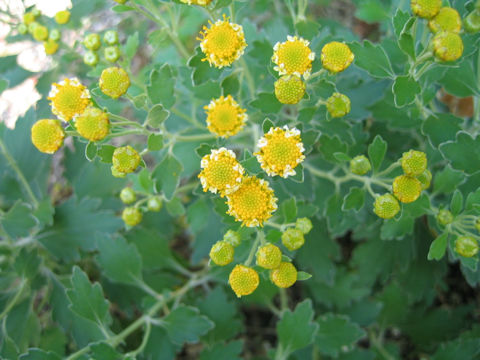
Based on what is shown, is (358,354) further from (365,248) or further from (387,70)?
(387,70)

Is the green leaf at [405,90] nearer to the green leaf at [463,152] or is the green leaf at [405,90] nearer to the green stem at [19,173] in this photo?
the green leaf at [463,152]

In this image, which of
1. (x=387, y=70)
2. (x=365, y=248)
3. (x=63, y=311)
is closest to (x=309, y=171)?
(x=365, y=248)

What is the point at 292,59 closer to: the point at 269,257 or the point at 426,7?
the point at 426,7

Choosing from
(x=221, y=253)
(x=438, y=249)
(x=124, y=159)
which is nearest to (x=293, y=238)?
(x=221, y=253)

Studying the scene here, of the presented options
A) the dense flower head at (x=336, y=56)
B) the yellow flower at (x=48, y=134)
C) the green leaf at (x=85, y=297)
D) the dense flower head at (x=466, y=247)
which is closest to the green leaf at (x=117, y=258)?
the green leaf at (x=85, y=297)

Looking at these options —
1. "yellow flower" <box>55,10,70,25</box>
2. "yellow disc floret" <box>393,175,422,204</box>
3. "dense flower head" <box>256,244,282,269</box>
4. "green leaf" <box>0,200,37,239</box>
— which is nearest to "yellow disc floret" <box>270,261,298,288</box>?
"dense flower head" <box>256,244,282,269</box>
